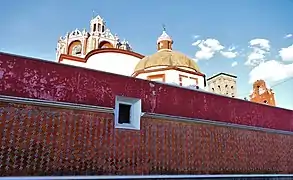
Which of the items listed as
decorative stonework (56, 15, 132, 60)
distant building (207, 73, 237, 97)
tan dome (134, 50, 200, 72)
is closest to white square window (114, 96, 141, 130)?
tan dome (134, 50, 200, 72)

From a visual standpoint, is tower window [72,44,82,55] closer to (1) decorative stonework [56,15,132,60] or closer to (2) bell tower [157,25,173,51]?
(1) decorative stonework [56,15,132,60]

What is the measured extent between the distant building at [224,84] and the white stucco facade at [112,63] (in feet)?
25.7

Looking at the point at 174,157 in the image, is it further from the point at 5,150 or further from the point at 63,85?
the point at 5,150

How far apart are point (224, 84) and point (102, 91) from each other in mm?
15926

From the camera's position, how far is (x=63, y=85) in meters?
7.78

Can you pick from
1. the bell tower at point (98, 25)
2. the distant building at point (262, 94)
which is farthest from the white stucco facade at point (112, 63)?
the bell tower at point (98, 25)

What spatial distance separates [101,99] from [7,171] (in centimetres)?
308

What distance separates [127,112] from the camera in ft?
28.9

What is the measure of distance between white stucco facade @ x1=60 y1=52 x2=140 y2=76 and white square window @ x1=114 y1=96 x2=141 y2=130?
911 centimetres

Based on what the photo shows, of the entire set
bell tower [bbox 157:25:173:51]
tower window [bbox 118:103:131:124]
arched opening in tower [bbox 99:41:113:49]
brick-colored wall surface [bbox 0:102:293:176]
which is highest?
arched opening in tower [bbox 99:41:113:49]

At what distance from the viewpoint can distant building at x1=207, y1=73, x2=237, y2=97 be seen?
875 inches

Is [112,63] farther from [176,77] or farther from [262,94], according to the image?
[262,94]

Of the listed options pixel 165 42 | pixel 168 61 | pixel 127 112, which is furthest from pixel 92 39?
pixel 127 112

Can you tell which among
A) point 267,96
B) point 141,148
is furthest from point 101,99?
point 267,96
